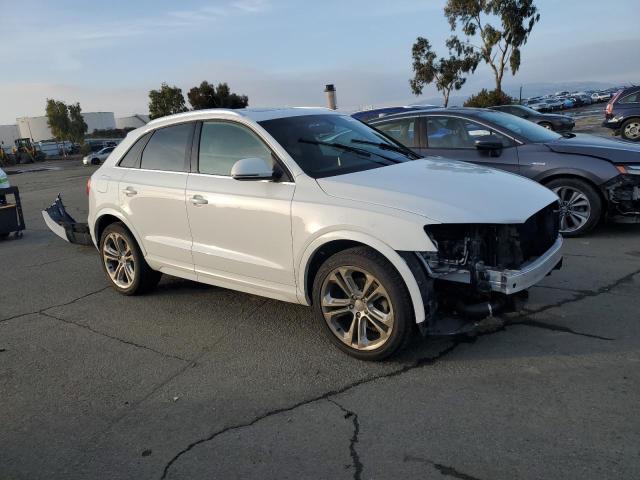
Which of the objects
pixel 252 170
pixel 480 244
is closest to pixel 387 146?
pixel 252 170

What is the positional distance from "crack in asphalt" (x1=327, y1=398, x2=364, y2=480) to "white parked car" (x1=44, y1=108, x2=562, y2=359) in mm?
597

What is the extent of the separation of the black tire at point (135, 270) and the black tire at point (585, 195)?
4.84 m

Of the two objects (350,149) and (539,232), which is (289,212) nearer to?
(350,149)

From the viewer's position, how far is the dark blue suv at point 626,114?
16781 millimetres

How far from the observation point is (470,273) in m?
3.54

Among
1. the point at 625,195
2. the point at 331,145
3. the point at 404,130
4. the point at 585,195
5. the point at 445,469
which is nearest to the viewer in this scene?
the point at 445,469

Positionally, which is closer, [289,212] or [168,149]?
[289,212]

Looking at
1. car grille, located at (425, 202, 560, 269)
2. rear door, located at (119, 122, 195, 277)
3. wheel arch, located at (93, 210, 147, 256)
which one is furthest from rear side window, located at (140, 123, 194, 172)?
car grille, located at (425, 202, 560, 269)

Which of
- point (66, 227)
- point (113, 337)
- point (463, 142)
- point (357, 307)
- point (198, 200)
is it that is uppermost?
point (463, 142)

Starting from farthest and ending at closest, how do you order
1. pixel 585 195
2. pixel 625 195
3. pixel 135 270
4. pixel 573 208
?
pixel 573 208 → pixel 585 195 → pixel 625 195 → pixel 135 270

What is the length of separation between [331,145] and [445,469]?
2.71m

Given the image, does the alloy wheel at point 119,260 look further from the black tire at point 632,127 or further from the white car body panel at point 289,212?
the black tire at point 632,127

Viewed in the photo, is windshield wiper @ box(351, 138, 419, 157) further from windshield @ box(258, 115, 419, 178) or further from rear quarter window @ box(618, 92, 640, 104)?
rear quarter window @ box(618, 92, 640, 104)

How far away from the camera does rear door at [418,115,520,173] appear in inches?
281
